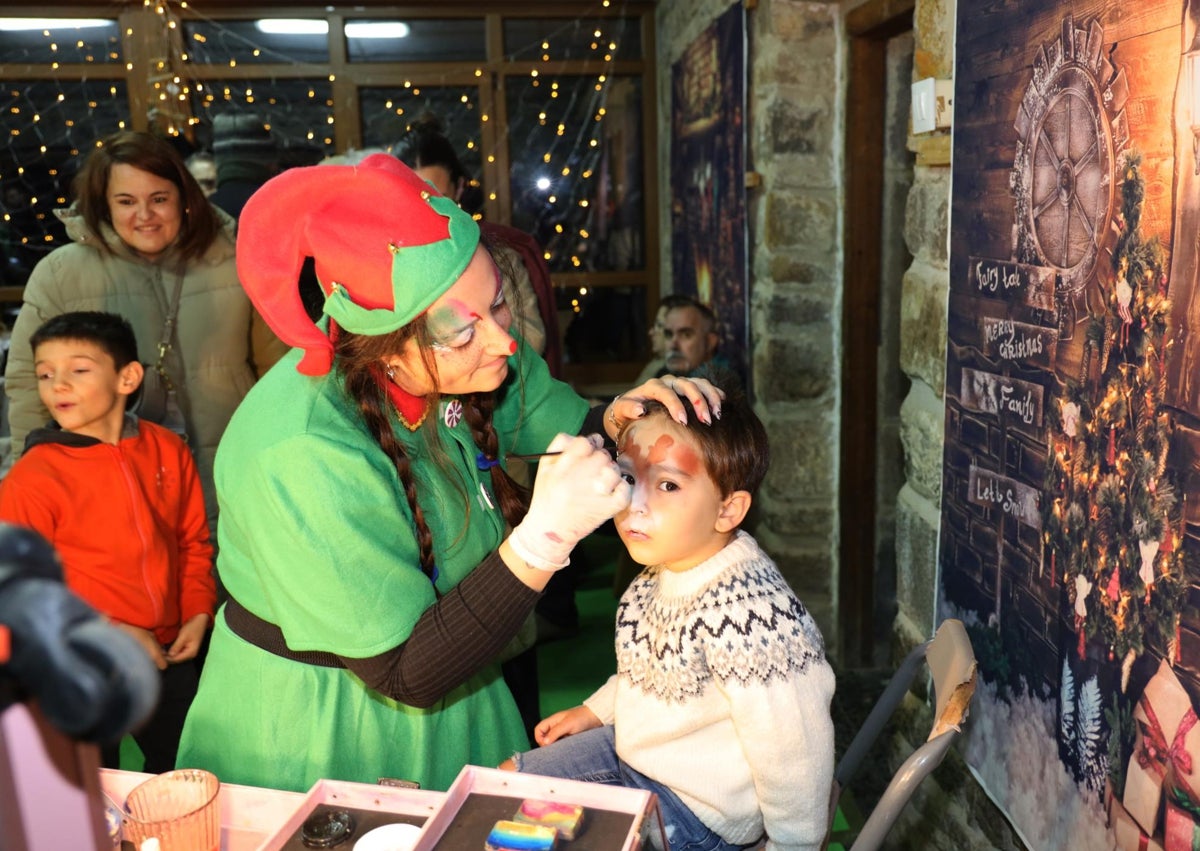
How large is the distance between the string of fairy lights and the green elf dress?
4.27 metres

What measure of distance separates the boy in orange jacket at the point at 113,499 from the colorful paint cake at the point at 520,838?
4.93ft

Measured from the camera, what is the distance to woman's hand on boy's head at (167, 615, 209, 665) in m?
2.33

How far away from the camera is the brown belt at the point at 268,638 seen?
4.61 ft

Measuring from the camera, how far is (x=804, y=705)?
142cm

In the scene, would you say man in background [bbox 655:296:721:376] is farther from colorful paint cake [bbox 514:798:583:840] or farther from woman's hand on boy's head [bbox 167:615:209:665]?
colorful paint cake [bbox 514:798:583:840]

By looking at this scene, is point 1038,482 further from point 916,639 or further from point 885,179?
point 885,179

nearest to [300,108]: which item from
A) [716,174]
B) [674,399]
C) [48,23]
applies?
[48,23]

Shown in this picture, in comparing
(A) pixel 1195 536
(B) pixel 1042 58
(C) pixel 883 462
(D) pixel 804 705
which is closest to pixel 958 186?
(B) pixel 1042 58

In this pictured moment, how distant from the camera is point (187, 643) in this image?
233 centimetres

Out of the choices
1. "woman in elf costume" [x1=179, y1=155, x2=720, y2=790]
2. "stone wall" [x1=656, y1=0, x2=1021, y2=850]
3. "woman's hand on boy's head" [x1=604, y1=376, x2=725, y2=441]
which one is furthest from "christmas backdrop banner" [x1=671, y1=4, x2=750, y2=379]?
"woman in elf costume" [x1=179, y1=155, x2=720, y2=790]

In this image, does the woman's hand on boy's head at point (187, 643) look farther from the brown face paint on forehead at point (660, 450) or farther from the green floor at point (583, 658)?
the brown face paint on forehead at point (660, 450)

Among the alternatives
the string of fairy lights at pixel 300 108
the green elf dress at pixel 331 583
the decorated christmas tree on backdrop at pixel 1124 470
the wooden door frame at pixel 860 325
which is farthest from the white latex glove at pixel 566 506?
the string of fairy lights at pixel 300 108

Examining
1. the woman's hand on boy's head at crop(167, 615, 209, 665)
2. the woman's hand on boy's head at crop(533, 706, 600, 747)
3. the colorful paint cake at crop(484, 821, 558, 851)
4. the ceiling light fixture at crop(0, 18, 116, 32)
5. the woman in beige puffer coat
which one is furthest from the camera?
the ceiling light fixture at crop(0, 18, 116, 32)

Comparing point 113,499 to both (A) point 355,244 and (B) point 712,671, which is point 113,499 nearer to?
(A) point 355,244
